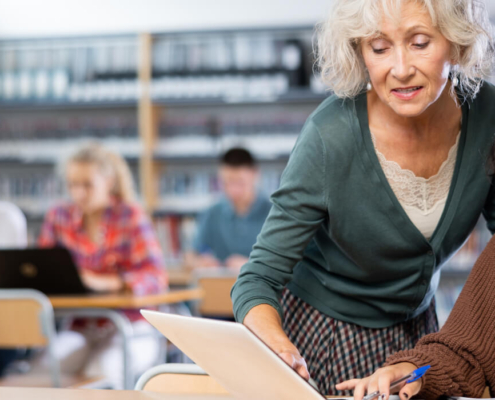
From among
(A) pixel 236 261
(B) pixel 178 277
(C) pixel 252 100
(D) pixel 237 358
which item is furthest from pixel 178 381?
(C) pixel 252 100

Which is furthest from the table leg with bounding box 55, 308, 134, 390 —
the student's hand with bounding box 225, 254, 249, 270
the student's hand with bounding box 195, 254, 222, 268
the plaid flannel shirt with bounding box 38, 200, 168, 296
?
the student's hand with bounding box 195, 254, 222, 268

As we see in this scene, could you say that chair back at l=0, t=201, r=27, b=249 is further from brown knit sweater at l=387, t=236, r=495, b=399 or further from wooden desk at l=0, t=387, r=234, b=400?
brown knit sweater at l=387, t=236, r=495, b=399

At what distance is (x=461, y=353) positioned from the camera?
2.99 ft

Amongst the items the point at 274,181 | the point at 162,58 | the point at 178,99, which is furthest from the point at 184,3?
the point at 274,181

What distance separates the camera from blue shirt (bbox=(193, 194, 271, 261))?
3730 millimetres

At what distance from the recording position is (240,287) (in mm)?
1050

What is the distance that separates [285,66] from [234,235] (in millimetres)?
1282

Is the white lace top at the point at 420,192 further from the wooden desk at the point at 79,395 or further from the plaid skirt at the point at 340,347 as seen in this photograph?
the wooden desk at the point at 79,395

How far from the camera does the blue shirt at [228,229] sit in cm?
373

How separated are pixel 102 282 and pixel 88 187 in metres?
0.51

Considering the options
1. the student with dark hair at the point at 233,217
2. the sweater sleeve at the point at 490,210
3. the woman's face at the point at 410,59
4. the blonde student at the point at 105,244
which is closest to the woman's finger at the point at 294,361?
the woman's face at the point at 410,59

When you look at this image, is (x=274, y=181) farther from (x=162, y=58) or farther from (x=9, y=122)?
(x=9, y=122)

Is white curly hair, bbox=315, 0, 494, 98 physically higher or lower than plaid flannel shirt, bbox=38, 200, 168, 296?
higher

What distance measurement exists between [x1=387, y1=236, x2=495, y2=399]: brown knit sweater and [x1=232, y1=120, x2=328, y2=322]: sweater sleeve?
10.6 inches
